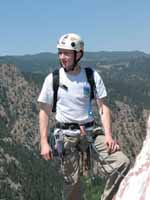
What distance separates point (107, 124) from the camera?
9539 millimetres

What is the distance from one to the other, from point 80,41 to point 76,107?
129 cm

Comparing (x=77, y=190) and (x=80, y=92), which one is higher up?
(x=80, y=92)

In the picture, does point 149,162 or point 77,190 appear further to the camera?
point 77,190

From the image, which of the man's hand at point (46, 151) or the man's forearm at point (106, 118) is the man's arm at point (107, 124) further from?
the man's hand at point (46, 151)

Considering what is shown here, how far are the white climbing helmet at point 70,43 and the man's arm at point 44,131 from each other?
123 cm

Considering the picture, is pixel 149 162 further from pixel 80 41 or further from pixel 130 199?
pixel 80 41

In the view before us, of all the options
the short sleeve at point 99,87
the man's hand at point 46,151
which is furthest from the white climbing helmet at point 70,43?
the man's hand at point 46,151

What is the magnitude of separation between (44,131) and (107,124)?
4.04 feet

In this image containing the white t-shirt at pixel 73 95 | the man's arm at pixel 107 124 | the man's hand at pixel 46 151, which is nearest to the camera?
the man's arm at pixel 107 124

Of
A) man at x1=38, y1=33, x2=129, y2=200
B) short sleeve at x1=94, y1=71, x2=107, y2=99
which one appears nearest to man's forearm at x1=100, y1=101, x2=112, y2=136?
man at x1=38, y1=33, x2=129, y2=200

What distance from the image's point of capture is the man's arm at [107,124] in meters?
9.19

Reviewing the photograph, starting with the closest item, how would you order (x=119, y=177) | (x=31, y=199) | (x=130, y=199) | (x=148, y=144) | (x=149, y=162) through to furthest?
(x=130, y=199), (x=149, y=162), (x=148, y=144), (x=119, y=177), (x=31, y=199)

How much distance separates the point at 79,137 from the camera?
988 cm

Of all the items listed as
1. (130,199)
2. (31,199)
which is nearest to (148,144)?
(130,199)
